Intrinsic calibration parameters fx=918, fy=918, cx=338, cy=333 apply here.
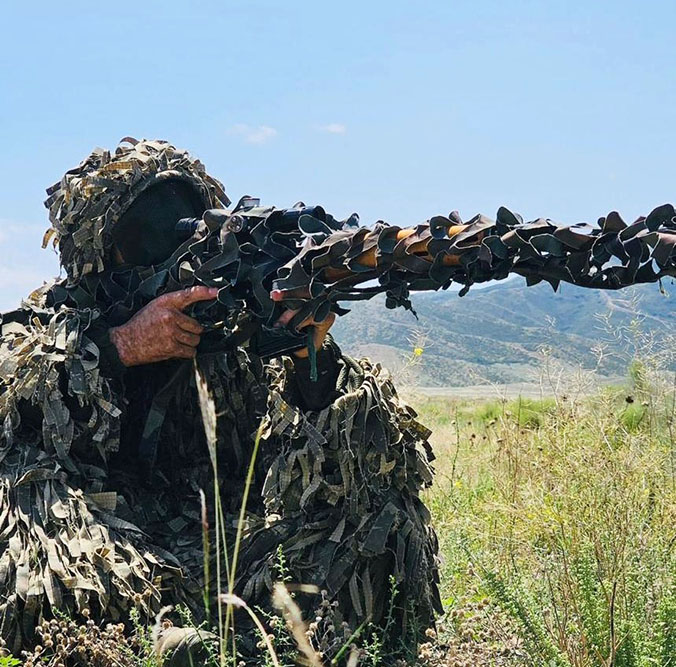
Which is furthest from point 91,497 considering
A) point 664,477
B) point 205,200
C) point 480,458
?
point 480,458

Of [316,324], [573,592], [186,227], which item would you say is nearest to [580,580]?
[573,592]

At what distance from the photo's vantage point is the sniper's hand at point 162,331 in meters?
2.67

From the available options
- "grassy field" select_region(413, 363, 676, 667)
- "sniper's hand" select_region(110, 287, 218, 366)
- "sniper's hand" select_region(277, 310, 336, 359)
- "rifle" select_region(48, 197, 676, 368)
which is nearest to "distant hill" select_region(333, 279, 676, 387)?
"grassy field" select_region(413, 363, 676, 667)

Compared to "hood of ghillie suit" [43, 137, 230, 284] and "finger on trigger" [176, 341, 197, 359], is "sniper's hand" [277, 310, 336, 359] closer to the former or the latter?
"finger on trigger" [176, 341, 197, 359]

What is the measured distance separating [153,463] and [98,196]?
0.86 m

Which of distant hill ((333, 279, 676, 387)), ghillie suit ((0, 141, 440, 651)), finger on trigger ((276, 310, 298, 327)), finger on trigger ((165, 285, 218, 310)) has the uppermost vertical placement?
finger on trigger ((165, 285, 218, 310))

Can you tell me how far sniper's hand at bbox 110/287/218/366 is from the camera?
2.67 meters

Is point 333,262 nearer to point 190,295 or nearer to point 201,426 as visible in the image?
point 190,295

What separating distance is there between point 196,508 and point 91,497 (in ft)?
1.28

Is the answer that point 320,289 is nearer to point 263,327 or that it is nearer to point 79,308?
point 263,327

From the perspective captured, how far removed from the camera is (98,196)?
2.83 meters

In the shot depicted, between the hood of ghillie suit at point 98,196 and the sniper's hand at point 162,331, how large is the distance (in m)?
0.26

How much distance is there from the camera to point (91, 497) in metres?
2.65

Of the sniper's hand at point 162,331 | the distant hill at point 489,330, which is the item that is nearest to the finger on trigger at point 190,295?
the sniper's hand at point 162,331
